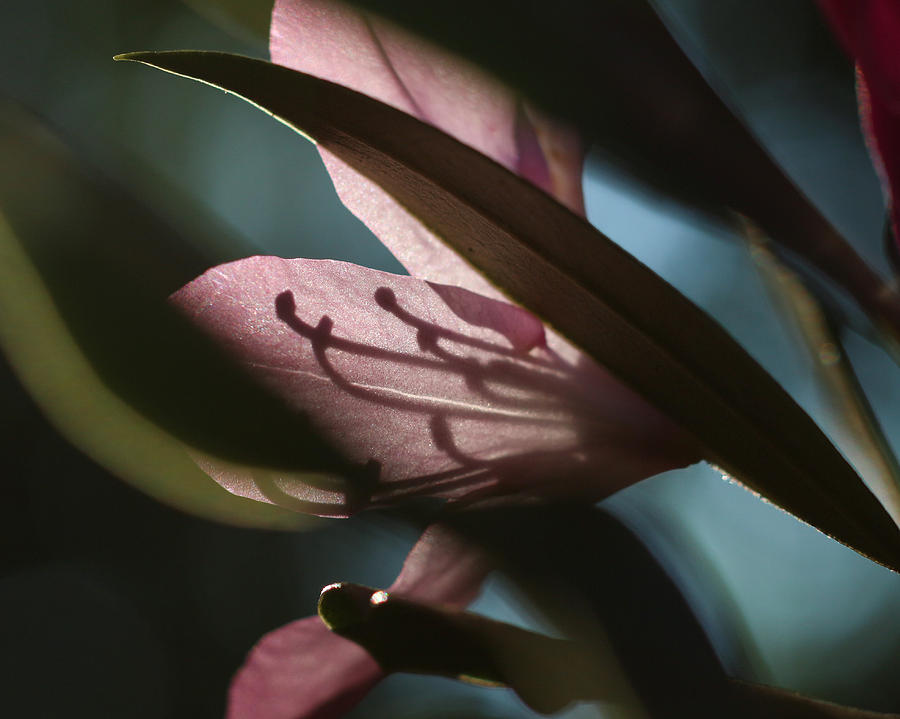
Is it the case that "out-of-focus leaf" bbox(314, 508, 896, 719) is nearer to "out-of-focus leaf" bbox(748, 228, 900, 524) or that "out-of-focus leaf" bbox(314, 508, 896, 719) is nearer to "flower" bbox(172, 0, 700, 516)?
"flower" bbox(172, 0, 700, 516)

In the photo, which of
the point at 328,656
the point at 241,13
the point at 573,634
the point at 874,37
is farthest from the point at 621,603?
the point at 241,13

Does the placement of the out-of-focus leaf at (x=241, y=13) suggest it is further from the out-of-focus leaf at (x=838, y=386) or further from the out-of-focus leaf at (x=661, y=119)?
the out-of-focus leaf at (x=838, y=386)

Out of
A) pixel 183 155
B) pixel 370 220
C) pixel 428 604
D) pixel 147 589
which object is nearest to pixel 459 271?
pixel 370 220

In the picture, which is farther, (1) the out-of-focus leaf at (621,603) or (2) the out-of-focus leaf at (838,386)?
(2) the out-of-focus leaf at (838,386)

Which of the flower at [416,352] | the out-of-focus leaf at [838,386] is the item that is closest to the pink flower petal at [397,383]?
the flower at [416,352]

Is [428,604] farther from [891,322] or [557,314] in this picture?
[891,322]

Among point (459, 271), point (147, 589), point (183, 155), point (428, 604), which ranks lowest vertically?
point (147, 589)
